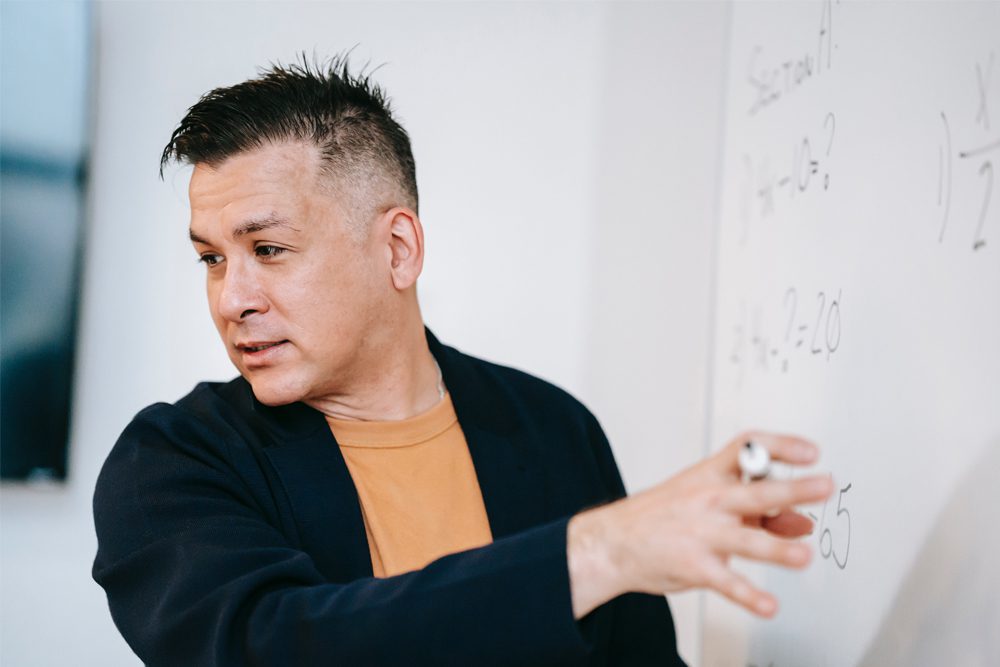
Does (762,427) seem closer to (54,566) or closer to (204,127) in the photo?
(204,127)

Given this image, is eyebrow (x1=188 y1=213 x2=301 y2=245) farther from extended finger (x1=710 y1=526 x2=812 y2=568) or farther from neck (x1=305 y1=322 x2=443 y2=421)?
extended finger (x1=710 y1=526 x2=812 y2=568)

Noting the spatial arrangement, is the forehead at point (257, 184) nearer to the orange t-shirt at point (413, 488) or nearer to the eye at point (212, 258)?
the eye at point (212, 258)

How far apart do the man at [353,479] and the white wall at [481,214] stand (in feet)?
1.07

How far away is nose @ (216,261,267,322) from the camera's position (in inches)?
43.2

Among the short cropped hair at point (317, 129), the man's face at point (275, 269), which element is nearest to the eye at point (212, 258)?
the man's face at point (275, 269)

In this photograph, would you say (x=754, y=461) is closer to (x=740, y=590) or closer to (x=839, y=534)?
(x=740, y=590)

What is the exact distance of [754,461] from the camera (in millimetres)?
628

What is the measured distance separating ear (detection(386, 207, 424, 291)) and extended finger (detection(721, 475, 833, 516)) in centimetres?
71

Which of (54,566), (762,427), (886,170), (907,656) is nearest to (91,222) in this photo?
(54,566)

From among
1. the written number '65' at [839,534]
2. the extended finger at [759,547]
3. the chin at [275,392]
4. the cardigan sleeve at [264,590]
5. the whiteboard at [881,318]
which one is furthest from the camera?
the chin at [275,392]

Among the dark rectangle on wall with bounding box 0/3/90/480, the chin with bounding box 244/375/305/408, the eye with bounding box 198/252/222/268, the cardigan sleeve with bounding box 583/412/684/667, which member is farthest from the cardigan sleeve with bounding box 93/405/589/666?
the dark rectangle on wall with bounding box 0/3/90/480

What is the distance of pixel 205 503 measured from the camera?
3.10 ft

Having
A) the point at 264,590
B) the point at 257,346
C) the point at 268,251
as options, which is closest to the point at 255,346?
the point at 257,346

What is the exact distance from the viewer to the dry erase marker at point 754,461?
2.06ft
